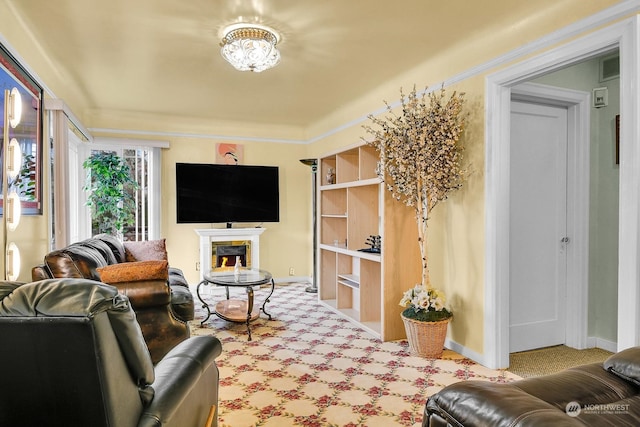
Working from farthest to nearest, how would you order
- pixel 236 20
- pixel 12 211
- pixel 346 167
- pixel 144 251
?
pixel 346 167
pixel 144 251
pixel 236 20
pixel 12 211

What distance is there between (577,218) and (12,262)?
4.52 m

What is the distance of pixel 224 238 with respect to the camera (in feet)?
20.5

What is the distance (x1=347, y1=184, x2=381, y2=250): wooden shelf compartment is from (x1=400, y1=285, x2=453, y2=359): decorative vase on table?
122 centimetres

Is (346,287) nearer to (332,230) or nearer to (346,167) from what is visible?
(332,230)

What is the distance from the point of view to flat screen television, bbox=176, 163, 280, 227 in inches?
238

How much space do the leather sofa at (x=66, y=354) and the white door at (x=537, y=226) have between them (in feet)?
10.9

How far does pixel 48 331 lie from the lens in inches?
38.6

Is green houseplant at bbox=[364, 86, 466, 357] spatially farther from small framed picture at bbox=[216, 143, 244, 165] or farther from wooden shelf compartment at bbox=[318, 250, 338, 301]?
small framed picture at bbox=[216, 143, 244, 165]

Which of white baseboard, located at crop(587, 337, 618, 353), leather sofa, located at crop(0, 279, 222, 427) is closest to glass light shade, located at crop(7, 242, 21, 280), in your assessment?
leather sofa, located at crop(0, 279, 222, 427)

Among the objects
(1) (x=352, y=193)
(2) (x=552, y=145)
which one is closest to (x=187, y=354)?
(1) (x=352, y=193)

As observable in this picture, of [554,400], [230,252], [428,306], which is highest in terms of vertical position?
[554,400]

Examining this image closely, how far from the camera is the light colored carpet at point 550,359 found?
3154 mm

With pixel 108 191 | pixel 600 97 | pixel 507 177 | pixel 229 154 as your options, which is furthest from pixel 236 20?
pixel 229 154

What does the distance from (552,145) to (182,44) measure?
338cm
